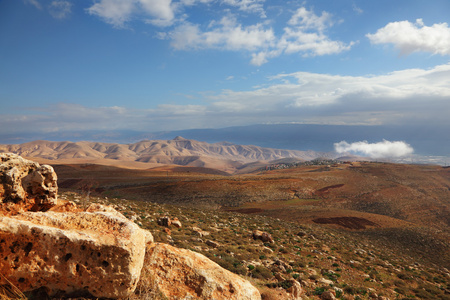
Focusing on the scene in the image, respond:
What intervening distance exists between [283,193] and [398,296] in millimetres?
54658

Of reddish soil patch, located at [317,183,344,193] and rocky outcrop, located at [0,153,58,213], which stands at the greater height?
rocky outcrop, located at [0,153,58,213]

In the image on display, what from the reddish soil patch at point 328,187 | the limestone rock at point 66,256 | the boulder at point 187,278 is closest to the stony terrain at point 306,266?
the boulder at point 187,278

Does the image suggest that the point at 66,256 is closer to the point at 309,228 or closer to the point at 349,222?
the point at 309,228

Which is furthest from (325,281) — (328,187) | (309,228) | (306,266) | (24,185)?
(328,187)

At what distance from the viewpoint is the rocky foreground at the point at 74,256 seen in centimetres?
572

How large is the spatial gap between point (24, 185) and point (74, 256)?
334 cm

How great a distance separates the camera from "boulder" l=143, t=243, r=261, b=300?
7.22 meters

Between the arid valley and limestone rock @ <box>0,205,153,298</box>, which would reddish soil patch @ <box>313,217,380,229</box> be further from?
limestone rock @ <box>0,205,153,298</box>

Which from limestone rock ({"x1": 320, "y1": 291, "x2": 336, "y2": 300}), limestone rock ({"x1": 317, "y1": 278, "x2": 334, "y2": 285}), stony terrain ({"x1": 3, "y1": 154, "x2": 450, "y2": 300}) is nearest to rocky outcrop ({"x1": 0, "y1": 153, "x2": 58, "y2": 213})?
stony terrain ({"x1": 3, "y1": 154, "x2": 450, "y2": 300})

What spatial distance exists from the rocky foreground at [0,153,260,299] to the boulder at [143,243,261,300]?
0.03 metres

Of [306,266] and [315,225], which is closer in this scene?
[306,266]

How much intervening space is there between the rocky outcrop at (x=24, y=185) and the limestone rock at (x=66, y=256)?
3.23 feet

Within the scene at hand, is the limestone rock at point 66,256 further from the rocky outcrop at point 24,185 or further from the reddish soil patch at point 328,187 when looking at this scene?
the reddish soil patch at point 328,187

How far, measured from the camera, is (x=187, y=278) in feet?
25.1
